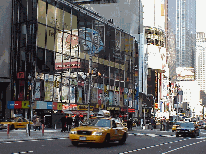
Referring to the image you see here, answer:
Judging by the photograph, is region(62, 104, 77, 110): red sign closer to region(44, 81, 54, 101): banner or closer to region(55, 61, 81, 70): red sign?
region(44, 81, 54, 101): banner

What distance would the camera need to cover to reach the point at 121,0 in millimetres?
97438

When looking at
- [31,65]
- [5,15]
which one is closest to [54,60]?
[31,65]

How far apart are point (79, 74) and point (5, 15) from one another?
14.8 m

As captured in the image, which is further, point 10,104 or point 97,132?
point 10,104

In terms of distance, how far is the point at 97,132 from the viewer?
19938 mm

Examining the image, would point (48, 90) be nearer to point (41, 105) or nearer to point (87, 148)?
point (41, 105)

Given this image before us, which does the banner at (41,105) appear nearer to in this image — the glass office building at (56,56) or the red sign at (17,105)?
the glass office building at (56,56)

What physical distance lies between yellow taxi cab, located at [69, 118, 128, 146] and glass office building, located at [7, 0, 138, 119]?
84.2ft

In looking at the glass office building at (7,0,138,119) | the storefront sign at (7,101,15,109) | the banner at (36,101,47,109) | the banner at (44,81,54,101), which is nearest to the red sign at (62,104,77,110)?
the glass office building at (7,0,138,119)

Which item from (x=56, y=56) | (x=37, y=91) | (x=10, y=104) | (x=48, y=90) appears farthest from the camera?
(x=56, y=56)

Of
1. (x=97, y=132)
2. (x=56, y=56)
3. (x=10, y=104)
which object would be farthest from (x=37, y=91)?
(x=97, y=132)

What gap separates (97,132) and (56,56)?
129 ft

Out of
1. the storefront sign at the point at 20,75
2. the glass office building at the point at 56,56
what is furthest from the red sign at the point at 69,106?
the storefront sign at the point at 20,75

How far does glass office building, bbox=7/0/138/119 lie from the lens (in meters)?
54.7
